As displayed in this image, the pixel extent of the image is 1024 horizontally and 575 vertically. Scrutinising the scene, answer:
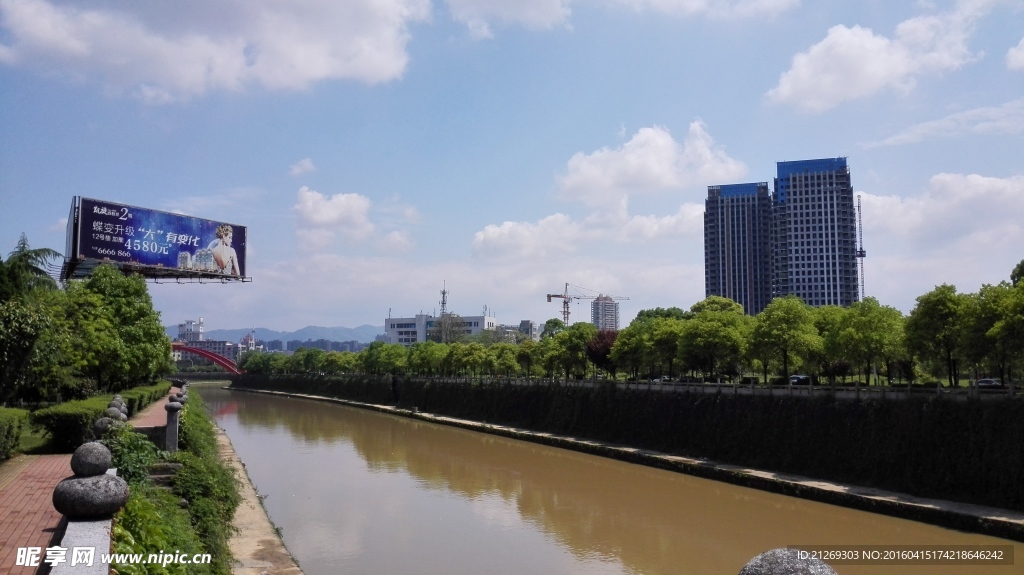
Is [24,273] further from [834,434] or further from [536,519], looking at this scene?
[834,434]

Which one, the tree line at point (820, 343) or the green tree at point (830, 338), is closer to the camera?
the tree line at point (820, 343)

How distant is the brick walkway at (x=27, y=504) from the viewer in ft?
25.6

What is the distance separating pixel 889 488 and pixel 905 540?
14.1 ft

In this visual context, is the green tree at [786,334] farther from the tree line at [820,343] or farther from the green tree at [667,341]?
the green tree at [667,341]

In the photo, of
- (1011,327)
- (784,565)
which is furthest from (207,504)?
(1011,327)

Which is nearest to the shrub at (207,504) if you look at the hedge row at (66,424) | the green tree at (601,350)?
the hedge row at (66,424)

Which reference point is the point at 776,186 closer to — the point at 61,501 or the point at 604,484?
the point at 604,484

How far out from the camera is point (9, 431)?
13.8m

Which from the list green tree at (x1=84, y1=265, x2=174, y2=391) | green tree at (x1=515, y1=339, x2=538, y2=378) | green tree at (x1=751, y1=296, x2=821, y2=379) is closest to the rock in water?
green tree at (x1=751, y1=296, x2=821, y2=379)

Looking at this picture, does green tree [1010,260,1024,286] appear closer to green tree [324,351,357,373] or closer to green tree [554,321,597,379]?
green tree [554,321,597,379]

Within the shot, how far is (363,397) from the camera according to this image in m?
71.9

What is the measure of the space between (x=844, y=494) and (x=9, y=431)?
20.1 metres

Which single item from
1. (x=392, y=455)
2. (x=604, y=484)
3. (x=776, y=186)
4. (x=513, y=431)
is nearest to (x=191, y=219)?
(x=392, y=455)

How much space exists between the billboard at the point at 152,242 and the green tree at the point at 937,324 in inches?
1254
